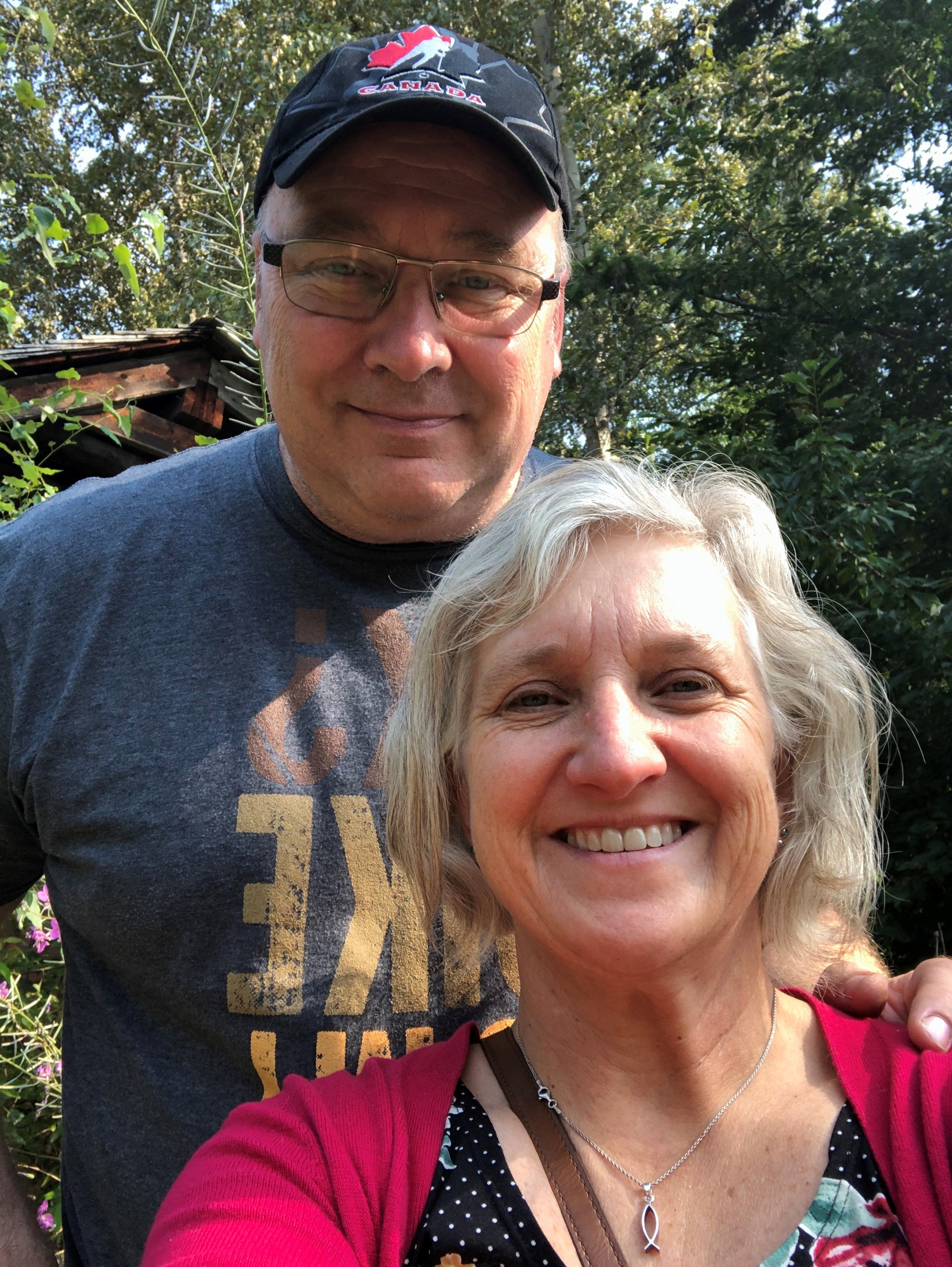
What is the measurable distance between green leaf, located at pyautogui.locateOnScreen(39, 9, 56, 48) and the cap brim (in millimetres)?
1017

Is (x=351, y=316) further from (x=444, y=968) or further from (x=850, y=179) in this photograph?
(x=850, y=179)

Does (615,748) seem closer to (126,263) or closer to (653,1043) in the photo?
(653,1043)

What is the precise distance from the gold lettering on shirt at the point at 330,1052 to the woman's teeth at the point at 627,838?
67 centimetres

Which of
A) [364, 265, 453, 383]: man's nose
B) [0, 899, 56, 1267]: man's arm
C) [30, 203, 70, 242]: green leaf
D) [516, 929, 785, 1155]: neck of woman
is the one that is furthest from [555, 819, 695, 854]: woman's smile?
[30, 203, 70, 242]: green leaf

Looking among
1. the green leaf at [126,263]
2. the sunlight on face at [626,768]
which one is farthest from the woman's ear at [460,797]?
the green leaf at [126,263]

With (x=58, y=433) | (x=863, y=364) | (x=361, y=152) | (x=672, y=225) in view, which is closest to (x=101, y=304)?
(x=672, y=225)

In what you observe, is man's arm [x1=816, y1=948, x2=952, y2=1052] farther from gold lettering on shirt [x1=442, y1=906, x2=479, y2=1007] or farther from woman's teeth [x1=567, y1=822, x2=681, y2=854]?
gold lettering on shirt [x1=442, y1=906, x2=479, y2=1007]

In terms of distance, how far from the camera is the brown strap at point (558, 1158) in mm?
1344

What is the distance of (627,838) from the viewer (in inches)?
56.4

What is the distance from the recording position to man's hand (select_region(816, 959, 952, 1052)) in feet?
4.73

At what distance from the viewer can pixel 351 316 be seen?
78.7 inches

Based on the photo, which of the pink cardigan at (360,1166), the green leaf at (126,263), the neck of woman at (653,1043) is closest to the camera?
the pink cardigan at (360,1166)

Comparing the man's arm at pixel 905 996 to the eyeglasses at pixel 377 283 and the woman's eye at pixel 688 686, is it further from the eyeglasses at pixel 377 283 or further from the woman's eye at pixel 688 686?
the eyeglasses at pixel 377 283

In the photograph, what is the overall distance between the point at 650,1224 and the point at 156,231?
267 cm
